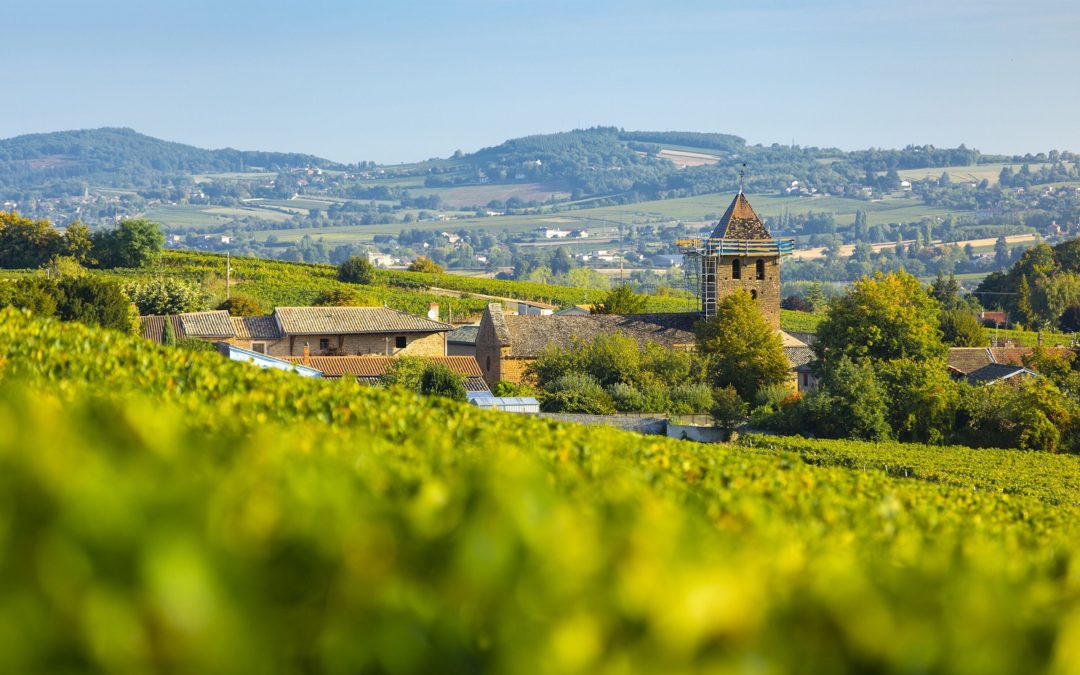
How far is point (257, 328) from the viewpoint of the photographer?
62281 millimetres

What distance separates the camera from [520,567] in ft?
7.84

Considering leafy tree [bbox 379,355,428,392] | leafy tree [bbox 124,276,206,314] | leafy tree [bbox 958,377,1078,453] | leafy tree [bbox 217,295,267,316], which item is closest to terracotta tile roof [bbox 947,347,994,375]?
leafy tree [bbox 958,377,1078,453]

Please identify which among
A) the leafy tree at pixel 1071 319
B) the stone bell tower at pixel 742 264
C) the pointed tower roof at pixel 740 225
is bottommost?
the leafy tree at pixel 1071 319

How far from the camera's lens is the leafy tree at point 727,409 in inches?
2009

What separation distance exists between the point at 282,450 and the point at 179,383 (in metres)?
6.99

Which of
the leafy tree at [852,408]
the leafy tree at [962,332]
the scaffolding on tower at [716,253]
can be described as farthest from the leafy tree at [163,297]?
the leafy tree at [962,332]

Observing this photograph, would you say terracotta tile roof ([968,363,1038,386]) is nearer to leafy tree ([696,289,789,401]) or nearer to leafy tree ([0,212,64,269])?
leafy tree ([696,289,789,401])

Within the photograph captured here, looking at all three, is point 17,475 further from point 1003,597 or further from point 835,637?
point 1003,597

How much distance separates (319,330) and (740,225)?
24.8 m

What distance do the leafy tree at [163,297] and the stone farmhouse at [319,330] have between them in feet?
17.2

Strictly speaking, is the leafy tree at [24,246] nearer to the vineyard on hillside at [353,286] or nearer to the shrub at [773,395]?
the vineyard on hillside at [353,286]

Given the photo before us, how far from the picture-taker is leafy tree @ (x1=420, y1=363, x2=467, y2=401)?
44156 millimetres

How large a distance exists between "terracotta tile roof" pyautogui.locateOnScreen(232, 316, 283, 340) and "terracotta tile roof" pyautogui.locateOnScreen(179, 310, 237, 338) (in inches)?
26.6

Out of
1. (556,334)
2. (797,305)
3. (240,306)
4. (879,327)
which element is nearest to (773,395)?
(879,327)
